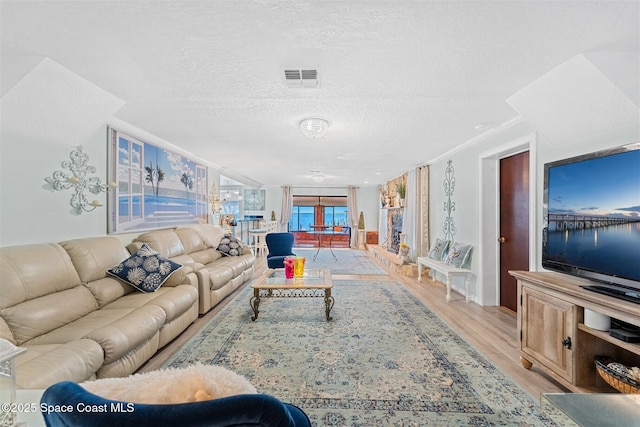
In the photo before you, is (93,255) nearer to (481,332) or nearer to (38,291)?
(38,291)

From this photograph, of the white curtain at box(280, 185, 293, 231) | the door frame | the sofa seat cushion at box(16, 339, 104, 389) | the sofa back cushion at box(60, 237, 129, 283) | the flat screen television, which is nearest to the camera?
the sofa seat cushion at box(16, 339, 104, 389)

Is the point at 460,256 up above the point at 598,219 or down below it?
below

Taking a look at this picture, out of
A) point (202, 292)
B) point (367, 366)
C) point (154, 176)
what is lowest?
point (367, 366)

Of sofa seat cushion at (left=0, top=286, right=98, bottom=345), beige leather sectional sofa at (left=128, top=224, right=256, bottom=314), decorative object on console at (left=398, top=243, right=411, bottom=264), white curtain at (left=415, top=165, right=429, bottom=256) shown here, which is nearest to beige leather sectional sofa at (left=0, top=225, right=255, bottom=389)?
sofa seat cushion at (left=0, top=286, right=98, bottom=345)

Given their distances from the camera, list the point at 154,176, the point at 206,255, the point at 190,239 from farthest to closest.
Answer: the point at 206,255
the point at 190,239
the point at 154,176

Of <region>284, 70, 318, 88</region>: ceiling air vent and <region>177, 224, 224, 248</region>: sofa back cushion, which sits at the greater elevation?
<region>284, 70, 318, 88</region>: ceiling air vent

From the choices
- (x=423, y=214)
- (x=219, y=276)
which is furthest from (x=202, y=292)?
(x=423, y=214)

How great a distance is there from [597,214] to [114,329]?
346 centimetres

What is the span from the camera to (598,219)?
190cm

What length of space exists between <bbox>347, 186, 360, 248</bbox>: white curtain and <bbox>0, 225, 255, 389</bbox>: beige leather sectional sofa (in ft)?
25.0

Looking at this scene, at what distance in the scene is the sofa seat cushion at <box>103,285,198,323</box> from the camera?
252cm

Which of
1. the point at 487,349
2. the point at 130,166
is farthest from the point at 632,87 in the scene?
the point at 130,166

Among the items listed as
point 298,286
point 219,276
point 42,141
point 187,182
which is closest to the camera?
point 42,141

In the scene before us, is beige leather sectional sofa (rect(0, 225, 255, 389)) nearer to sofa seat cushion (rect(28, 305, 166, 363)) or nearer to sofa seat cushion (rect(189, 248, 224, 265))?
sofa seat cushion (rect(28, 305, 166, 363))
